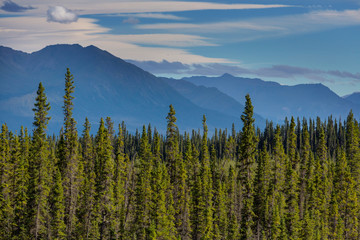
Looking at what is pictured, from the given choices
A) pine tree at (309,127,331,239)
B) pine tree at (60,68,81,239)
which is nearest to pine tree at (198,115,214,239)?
pine tree at (309,127,331,239)

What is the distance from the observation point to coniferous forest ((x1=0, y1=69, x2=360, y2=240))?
228 ft

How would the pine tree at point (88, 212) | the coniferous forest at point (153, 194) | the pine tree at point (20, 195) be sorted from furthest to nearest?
the pine tree at point (88, 212), the pine tree at point (20, 195), the coniferous forest at point (153, 194)

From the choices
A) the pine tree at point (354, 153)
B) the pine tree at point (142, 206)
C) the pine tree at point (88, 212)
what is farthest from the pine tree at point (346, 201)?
the pine tree at point (88, 212)

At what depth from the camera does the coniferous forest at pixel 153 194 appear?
69375 mm

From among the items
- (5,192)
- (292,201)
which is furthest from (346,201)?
(5,192)

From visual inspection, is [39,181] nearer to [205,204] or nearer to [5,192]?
[5,192]

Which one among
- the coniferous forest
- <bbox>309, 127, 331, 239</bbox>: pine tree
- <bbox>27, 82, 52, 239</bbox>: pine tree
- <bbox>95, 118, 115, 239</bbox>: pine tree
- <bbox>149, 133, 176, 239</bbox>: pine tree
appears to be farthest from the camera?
<bbox>309, 127, 331, 239</bbox>: pine tree

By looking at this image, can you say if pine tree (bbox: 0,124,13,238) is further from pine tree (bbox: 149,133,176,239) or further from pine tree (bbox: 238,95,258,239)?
pine tree (bbox: 238,95,258,239)

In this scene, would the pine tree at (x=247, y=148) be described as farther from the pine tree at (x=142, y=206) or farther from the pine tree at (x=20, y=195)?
the pine tree at (x=20, y=195)

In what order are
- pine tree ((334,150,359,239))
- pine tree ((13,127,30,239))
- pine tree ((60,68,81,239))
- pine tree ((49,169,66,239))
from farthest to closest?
pine tree ((334,150,359,239)), pine tree ((60,68,81,239)), pine tree ((13,127,30,239)), pine tree ((49,169,66,239))

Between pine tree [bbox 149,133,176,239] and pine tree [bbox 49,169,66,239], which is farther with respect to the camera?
pine tree [bbox 149,133,176,239]

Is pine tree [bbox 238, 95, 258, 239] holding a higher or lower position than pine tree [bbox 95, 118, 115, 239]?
higher

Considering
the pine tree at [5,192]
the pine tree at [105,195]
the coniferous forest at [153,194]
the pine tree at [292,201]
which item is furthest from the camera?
the pine tree at [292,201]

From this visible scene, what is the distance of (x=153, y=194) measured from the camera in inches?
3177
